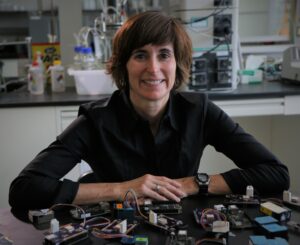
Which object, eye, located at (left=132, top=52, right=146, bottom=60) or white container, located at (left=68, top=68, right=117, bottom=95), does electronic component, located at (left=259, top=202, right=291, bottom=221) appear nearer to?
eye, located at (left=132, top=52, right=146, bottom=60)

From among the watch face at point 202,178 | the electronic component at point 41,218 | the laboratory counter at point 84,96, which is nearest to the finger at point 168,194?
the watch face at point 202,178

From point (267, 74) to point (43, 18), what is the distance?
216 cm

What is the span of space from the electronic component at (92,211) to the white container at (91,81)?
1.38 m

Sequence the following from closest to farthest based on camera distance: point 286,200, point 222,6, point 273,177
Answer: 1. point 286,200
2. point 273,177
3. point 222,6

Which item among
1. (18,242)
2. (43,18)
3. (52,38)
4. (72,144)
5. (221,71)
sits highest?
(43,18)

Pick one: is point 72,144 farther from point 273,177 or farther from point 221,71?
point 221,71

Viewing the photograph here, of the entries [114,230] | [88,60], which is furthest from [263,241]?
[88,60]

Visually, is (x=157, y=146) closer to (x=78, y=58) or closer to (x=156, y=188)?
(x=156, y=188)

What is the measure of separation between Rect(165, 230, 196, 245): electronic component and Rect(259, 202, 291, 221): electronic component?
24 centimetres

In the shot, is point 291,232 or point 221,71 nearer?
point 291,232

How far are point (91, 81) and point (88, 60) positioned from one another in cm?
16

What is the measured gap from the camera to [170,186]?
4.03 ft

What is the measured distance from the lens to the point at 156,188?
1218mm

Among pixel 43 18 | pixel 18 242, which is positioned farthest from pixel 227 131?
pixel 43 18
